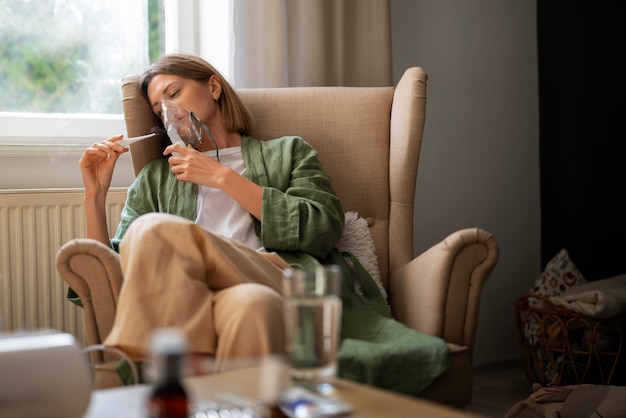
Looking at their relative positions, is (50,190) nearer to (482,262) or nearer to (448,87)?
(482,262)

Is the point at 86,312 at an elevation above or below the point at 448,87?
below

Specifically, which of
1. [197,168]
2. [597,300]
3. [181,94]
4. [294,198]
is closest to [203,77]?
[181,94]

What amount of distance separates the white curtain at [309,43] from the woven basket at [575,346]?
3.28ft

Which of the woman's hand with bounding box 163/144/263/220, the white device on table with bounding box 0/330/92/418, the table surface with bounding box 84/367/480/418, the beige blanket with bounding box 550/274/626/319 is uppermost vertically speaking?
the woman's hand with bounding box 163/144/263/220

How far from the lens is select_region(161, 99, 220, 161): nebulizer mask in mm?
2254

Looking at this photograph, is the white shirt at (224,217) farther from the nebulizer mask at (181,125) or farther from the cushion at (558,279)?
the cushion at (558,279)

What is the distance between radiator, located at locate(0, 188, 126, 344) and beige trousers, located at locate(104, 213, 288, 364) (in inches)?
39.0

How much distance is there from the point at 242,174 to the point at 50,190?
62 cm

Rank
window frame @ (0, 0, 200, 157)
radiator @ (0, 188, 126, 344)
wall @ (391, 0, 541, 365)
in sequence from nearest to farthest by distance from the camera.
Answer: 1. radiator @ (0, 188, 126, 344)
2. window frame @ (0, 0, 200, 157)
3. wall @ (391, 0, 541, 365)

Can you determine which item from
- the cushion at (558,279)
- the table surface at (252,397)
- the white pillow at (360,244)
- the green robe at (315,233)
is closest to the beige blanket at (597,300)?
the cushion at (558,279)

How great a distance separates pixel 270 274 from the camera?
1.75m

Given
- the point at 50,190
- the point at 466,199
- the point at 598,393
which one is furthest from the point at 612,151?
the point at 50,190

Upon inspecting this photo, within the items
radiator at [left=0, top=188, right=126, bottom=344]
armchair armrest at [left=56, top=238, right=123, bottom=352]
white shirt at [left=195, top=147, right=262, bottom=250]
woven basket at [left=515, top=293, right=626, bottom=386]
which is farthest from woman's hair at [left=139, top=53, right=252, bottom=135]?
woven basket at [left=515, top=293, right=626, bottom=386]

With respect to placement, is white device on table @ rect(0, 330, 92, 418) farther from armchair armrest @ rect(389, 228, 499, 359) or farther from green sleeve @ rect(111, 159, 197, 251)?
green sleeve @ rect(111, 159, 197, 251)
